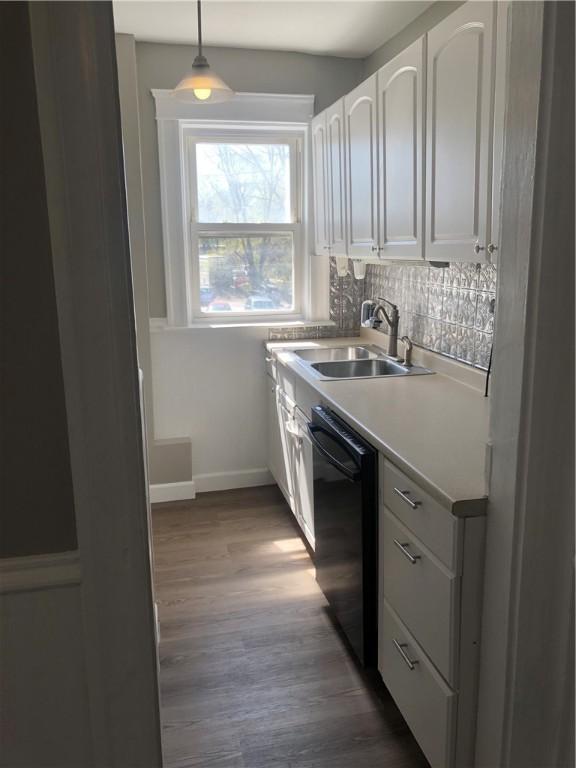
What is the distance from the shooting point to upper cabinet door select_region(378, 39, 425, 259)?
7.15 feet

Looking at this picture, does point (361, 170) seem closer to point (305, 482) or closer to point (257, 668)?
point (305, 482)

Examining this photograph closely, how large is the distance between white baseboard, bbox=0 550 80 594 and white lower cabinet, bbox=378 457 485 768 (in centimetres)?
82

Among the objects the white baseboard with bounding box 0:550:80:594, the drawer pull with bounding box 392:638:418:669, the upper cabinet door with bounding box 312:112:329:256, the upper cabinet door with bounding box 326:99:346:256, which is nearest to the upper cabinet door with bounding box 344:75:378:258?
the upper cabinet door with bounding box 326:99:346:256

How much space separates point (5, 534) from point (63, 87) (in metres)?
0.71

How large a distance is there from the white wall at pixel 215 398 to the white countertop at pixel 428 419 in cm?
65

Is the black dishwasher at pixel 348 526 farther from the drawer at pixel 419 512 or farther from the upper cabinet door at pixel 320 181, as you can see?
the upper cabinet door at pixel 320 181

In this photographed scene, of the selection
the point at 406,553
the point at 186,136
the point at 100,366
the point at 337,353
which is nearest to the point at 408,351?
the point at 337,353

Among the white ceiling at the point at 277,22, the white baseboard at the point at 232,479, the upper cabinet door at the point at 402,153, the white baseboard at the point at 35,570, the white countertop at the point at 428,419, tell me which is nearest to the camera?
the white baseboard at the point at 35,570

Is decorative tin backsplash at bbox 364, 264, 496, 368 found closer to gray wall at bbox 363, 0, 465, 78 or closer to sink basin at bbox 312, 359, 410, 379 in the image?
sink basin at bbox 312, 359, 410, 379

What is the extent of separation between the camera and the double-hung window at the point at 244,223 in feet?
11.7

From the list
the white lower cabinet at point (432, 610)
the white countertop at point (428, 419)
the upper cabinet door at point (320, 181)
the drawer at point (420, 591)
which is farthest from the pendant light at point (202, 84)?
the drawer at point (420, 591)

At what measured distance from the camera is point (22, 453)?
103cm

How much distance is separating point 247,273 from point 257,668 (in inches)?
88.8

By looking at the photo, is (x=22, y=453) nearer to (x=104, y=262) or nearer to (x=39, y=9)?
(x=104, y=262)
